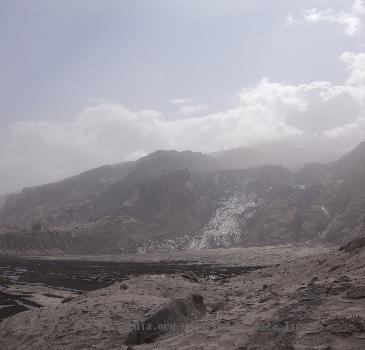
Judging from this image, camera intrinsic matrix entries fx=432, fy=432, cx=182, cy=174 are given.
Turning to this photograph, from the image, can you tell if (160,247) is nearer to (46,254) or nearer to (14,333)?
(46,254)

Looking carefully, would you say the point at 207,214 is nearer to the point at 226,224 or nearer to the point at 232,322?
the point at 226,224

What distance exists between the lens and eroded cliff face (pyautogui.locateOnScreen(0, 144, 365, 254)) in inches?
4417

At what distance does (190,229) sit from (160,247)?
16309mm

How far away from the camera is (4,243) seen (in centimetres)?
10938

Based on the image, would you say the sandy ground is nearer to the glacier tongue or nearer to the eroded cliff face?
the eroded cliff face

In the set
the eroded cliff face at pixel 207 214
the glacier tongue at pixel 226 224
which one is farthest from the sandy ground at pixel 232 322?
the glacier tongue at pixel 226 224

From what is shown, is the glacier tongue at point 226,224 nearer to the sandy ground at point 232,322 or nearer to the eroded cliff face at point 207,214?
the eroded cliff face at point 207,214

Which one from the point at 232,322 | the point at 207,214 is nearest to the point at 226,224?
the point at 207,214

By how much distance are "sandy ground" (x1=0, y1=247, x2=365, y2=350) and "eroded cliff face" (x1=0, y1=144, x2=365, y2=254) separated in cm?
8031

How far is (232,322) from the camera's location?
11.7 m

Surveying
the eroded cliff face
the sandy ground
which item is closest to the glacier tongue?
the eroded cliff face

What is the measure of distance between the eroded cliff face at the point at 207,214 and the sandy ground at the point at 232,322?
8031 centimetres

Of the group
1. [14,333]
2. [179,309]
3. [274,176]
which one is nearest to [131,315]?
[179,309]

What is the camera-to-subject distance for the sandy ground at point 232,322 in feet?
30.7
